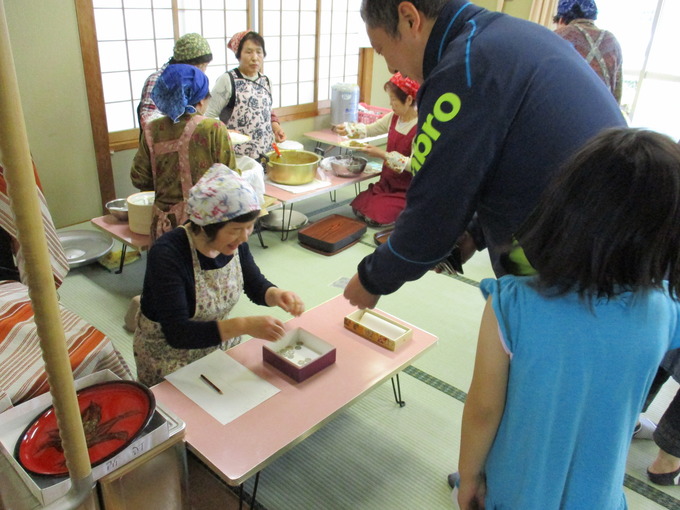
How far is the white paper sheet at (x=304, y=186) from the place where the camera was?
3502 mm

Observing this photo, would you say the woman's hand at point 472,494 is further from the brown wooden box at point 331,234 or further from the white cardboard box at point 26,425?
the brown wooden box at point 331,234

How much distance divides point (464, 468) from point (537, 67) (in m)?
0.80

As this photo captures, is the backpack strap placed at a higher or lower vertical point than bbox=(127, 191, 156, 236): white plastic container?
higher

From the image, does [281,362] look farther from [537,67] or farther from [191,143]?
[191,143]

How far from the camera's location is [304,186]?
142 inches

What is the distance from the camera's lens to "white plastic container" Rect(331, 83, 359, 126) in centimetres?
503

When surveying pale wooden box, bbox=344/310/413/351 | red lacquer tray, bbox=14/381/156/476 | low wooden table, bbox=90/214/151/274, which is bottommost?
low wooden table, bbox=90/214/151/274

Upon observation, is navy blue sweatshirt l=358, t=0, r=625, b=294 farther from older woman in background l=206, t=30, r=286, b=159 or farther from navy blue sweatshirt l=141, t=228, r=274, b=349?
older woman in background l=206, t=30, r=286, b=159

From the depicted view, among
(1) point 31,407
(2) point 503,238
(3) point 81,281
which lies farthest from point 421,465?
(3) point 81,281

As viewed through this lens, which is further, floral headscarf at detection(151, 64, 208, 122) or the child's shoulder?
floral headscarf at detection(151, 64, 208, 122)

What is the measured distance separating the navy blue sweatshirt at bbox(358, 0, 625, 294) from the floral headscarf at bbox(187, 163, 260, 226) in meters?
0.59

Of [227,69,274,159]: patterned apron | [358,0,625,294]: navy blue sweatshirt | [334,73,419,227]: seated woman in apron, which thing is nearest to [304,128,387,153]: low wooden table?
[334,73,419,227]: seated woman in apron

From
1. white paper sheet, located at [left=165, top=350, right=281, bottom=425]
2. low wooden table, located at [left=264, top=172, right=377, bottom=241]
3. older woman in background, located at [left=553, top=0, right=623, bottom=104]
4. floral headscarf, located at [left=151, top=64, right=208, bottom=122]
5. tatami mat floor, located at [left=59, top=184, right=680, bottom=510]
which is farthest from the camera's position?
low wooden table, located at [left=264, top=172, right=377, bottom=241]

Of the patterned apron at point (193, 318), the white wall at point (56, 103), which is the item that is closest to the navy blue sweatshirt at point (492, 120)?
the patterned apron at point (193, 318)
